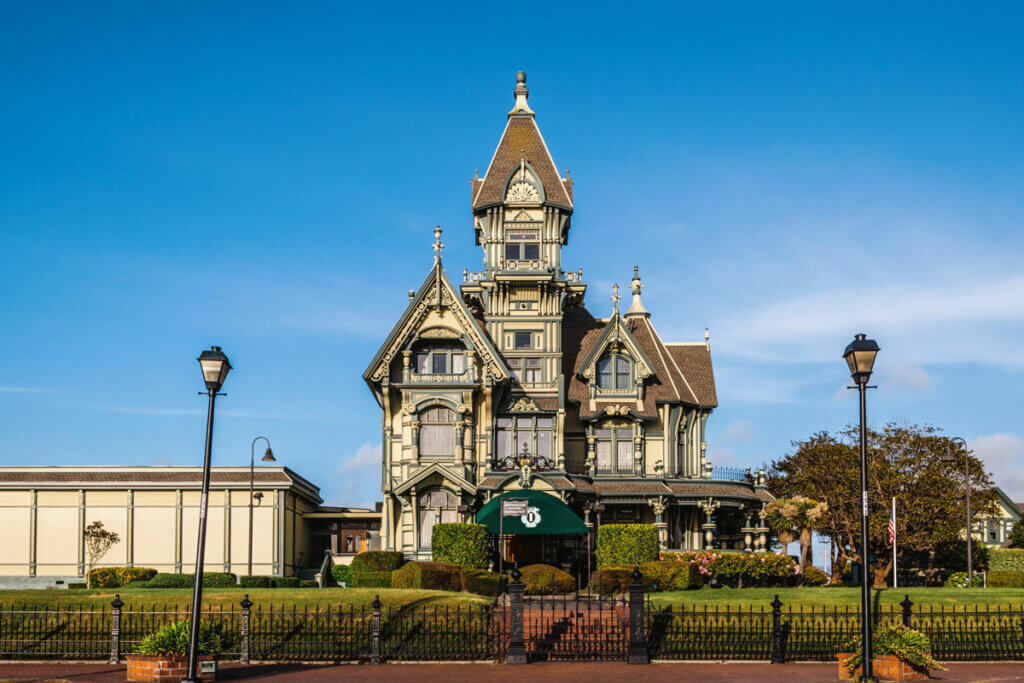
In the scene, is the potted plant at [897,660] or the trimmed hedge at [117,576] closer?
the potted plant at [897,660]

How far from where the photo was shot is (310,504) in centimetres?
5797

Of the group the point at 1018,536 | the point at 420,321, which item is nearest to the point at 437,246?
the point at 420,321

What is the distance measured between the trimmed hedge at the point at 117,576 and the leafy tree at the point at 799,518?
2640cm

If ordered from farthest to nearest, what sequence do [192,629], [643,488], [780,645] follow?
[643,488] → [780,645] → [192,629]

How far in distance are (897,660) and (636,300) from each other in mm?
35252

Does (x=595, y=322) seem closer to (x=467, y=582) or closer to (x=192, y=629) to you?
(x=467, y=582)

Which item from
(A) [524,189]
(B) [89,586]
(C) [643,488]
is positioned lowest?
(B) [89,586]

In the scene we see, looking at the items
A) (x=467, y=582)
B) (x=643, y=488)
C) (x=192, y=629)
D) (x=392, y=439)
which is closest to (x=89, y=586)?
(x=392, y=439)

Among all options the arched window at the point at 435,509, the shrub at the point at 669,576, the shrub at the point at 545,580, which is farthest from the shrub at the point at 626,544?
the arched window at the point at 435,509

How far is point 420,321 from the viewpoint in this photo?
5050 centimetres

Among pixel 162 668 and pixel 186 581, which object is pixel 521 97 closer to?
pixel 186 581

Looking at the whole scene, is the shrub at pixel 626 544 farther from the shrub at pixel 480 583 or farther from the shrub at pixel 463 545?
the shrub at pixel 480 583

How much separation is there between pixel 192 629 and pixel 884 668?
1340 centimetres

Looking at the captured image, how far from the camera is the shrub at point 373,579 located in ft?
146
